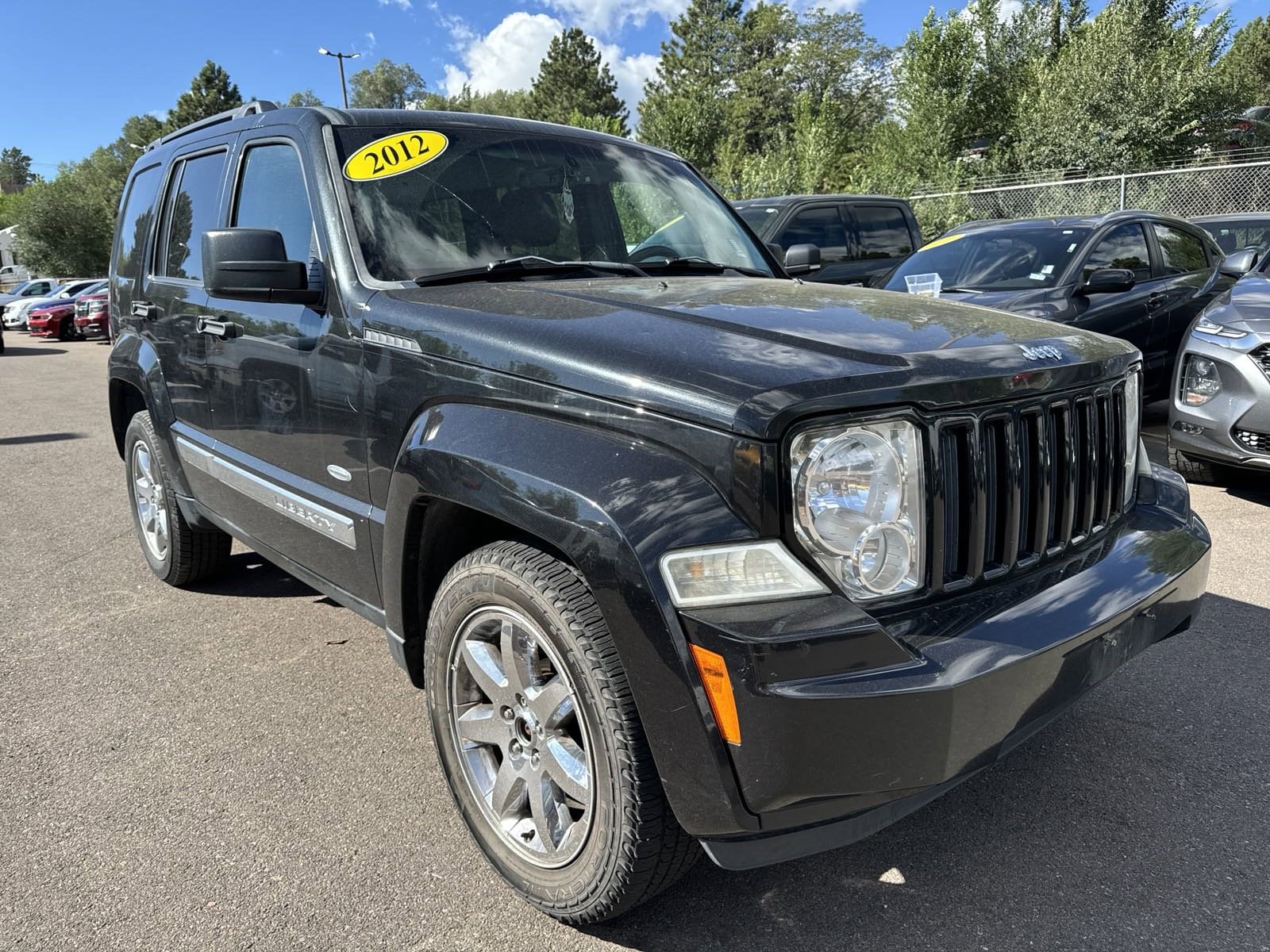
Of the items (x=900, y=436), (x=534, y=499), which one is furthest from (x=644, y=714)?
(x=900, y=436)

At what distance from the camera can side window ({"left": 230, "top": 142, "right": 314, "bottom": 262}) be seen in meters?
2.95

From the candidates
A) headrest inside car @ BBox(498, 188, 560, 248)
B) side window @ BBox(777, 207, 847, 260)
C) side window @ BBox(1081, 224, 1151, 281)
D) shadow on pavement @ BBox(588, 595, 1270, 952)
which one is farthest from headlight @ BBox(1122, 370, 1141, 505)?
side window @ BBox(777, 207, 847, 260)

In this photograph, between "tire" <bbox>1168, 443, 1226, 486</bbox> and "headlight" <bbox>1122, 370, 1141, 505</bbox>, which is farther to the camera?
"tire" <bbox>1168, 443, 1226, 486</bbox>

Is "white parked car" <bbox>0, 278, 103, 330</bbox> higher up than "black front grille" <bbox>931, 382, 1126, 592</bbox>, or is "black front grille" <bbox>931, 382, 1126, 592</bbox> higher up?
"white parked car" <bbox>0, 278, 103, 330</bbox>

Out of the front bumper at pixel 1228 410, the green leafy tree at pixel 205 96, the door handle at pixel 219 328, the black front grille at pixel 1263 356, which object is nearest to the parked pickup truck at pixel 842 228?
the front bumper at pixel 1228 410

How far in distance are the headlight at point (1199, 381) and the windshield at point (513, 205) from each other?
3.12 meters

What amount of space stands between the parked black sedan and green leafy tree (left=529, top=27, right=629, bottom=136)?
201 ft

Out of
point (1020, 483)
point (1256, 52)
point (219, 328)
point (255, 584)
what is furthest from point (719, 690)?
point (1256, 52)

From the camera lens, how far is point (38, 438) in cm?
930

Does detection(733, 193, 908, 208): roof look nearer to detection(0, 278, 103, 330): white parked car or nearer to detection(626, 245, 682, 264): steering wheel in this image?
detection(626, 245, 682, 264): steering wheel

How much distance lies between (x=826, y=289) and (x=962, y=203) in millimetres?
17384

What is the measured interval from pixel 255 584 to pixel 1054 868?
379 centimetres

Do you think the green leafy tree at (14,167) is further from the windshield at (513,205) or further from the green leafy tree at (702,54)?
the windshield at (513,205)

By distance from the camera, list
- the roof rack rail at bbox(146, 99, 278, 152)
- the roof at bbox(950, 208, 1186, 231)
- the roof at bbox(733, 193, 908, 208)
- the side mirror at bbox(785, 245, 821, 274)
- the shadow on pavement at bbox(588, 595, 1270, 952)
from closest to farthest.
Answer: the shadow on pavement at bbox(588, 595, 1270, 952) < the roof rack rail at bbox(146, 99, 278, 152) < the side mirror at bbox(785, 245, 821, 274) < the roof at bbox(950, 208, 1186, 231) < the roof at bbox(733, 193, 908, 208)
